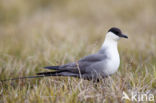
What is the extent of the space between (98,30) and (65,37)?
2.83 feet

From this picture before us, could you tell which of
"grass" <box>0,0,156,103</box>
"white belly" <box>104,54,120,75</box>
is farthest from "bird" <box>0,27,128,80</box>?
"grass" <box>0,0,156,103</box>

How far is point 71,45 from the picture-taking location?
550cm

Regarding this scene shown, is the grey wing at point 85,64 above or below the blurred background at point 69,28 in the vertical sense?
below

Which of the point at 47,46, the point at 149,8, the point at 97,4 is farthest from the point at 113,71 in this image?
the point at 97,4

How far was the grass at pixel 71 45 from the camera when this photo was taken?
10.7 ft

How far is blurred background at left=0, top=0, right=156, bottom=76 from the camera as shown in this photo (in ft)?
16.8

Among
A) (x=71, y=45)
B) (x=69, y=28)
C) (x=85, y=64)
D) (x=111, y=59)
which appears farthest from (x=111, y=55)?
(x=69, y=28)

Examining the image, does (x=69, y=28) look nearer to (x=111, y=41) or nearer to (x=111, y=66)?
(x=111, y=41)

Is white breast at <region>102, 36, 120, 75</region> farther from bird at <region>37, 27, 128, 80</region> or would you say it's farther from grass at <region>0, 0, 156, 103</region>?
grass at <region>0, 0, 156, 103</region>

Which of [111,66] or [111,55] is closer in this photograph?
[111,66]

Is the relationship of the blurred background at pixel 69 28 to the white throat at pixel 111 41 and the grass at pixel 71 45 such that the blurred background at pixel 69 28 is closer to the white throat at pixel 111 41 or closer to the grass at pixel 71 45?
the grass at pixel 71 45

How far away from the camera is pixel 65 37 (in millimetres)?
6258

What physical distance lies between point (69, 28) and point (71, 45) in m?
1.45

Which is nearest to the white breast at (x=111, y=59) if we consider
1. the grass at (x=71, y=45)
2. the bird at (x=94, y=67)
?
the bird at (x=94, y=67)
